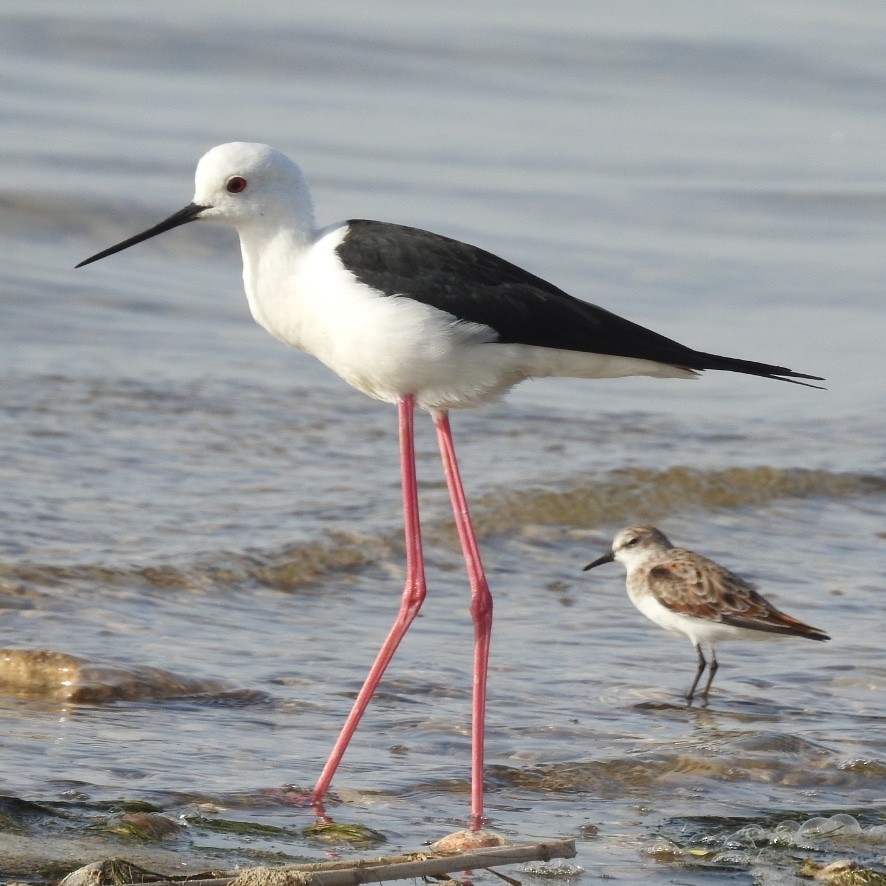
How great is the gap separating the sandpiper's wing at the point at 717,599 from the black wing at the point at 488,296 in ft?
6.92

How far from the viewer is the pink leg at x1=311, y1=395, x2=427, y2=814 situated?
5.55m

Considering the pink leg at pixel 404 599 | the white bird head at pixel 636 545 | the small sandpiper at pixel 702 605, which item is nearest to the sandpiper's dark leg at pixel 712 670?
the small sandpiper at pixel 702 605

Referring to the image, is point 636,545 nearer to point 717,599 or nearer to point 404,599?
point 717,599

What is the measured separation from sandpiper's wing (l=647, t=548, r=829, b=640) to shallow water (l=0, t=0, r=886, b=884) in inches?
9.3

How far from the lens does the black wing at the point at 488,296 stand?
5.49 meters

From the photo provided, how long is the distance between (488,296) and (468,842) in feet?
6.11

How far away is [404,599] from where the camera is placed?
627 centimetres

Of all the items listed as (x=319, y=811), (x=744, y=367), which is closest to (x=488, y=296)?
(x=744, y=367)

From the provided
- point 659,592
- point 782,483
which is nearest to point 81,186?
point 782,483

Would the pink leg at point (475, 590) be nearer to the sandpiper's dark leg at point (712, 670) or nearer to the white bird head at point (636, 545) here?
the sandpiper's dark leg at point (712, 670)

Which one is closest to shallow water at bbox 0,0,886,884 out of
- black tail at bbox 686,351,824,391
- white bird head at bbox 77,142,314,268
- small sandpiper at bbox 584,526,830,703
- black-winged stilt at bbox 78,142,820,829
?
small sandpiper at bbox 584,526,830,703

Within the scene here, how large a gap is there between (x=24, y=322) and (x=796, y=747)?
320 inches

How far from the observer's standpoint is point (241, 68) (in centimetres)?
2077

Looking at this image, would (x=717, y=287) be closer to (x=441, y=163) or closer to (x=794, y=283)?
(x=794, y=283)
